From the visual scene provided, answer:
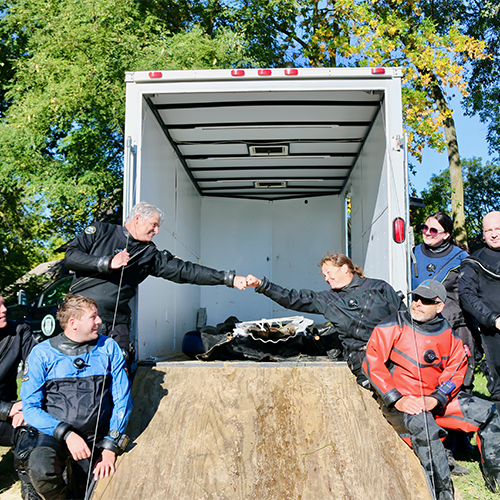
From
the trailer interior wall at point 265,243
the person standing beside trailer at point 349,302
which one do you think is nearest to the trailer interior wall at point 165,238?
the trailer interior wall at point 265,243

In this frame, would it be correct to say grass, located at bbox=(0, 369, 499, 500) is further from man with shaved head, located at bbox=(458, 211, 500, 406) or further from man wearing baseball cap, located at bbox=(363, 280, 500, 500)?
man with shaved head, located at bbox=(458, 211, 500, 406)

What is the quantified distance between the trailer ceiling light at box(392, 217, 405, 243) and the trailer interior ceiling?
126cm

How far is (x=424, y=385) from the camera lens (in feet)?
10.8

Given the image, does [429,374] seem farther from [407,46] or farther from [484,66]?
[484,66]

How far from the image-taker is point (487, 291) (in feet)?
12.4

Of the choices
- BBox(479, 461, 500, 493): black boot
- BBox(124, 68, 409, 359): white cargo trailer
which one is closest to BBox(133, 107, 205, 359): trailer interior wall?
BBox(124, 68, 409, 359): white cargo trailer

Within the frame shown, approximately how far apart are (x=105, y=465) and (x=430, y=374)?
A: 85.2 inches

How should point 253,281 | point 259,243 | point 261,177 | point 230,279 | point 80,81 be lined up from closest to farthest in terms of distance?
point 253,281, point 230,279, point 261,177, point 259,243, point 80,81

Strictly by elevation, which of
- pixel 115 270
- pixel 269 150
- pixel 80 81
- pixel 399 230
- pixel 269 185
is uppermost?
pixel 80 81

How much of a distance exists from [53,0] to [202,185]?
560cm

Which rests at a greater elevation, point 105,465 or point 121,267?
point 121,267

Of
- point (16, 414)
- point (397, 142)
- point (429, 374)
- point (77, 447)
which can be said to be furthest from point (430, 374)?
point (16, 414)

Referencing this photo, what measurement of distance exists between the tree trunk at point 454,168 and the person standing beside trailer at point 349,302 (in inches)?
334

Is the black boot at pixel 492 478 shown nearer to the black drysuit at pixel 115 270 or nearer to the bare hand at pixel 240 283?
the bare hand at pixel 240 283
